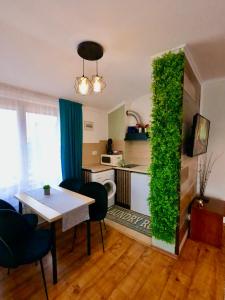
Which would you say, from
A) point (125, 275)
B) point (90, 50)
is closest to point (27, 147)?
point (90, 50)

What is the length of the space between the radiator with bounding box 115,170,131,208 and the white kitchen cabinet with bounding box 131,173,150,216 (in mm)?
125

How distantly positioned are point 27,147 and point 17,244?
1.45m

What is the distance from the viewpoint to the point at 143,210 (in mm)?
2982

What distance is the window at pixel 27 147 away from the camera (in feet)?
7.41

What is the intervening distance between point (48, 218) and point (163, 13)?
210 cm

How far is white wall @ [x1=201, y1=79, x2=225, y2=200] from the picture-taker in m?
2.62

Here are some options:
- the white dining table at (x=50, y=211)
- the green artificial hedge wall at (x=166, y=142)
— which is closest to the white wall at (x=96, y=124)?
the white dining table at (x=50, y=211)

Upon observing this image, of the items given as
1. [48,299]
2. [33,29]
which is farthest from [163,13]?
[48,299]

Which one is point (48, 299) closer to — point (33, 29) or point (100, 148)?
point (33, 29)

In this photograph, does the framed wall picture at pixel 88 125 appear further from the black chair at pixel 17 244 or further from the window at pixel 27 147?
the black chair at pixel 17 244

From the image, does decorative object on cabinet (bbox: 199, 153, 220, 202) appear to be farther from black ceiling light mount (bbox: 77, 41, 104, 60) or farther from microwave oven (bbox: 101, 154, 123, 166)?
black ceiling light mount (bbox: 77, 41, 104, 60)

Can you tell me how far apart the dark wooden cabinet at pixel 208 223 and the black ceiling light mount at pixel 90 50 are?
2426 mm

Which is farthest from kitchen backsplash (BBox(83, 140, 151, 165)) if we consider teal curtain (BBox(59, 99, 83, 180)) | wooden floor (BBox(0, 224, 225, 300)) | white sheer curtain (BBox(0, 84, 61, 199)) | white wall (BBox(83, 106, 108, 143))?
wooden floor (BBox(0, 224, 225, 300))

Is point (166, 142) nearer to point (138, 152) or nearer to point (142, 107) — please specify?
point (138, 152)
